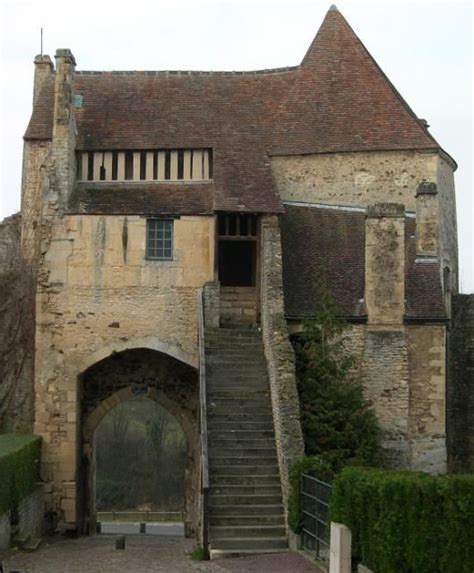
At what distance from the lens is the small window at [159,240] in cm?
2158

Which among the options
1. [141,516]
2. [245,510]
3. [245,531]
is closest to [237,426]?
[245,510]

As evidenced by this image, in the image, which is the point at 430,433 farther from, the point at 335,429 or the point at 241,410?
the point at 241,410

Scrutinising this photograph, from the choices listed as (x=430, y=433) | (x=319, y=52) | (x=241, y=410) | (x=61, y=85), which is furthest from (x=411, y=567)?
(x=319, y=52)

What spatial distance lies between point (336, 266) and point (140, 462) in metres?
27.4

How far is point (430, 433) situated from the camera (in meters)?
20.8

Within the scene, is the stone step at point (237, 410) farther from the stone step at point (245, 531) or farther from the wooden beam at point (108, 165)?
the wooden beam at point (108, 165)

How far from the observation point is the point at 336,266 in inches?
858

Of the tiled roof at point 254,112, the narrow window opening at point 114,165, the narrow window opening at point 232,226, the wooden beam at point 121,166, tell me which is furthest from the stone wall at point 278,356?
the narrow window opening at point 114,165

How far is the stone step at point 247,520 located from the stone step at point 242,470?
3.10ft

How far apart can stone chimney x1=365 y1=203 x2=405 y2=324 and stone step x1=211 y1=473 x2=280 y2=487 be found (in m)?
5.08

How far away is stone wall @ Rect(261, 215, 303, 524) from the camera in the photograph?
54.5 ft

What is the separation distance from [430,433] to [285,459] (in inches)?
217

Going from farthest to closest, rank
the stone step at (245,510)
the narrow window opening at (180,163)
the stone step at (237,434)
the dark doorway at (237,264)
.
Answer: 1. the dark doorway at (237,264)
2. the narrow window opening at (180,163)
3. the stone step at (237,434)
4. the stone step at (245,510)

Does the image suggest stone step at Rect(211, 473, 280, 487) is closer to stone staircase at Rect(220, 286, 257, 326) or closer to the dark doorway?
stone staircase at Rect(220, 286, 257, 326)
